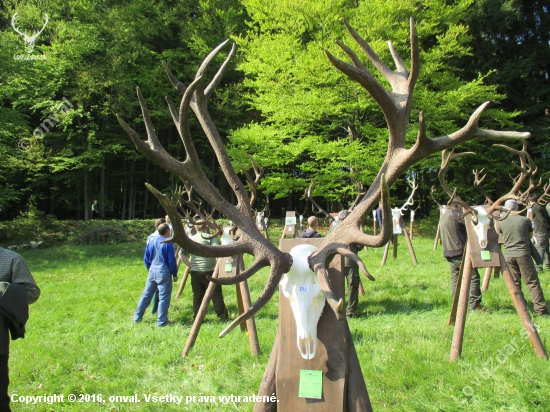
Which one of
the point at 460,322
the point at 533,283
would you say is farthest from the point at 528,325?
the point at 533,283

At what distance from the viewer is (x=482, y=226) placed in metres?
5.23

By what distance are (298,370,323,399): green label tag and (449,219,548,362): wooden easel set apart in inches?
122

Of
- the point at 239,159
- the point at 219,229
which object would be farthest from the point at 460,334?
the point at 239,159

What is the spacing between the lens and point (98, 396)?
14.3ft

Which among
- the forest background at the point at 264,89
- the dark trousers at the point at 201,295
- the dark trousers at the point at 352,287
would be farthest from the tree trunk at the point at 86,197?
the dark trousers at the point at 352,287

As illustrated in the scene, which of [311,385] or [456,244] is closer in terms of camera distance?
[311,385]

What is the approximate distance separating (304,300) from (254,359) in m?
3.10

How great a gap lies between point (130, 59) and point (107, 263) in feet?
46.3

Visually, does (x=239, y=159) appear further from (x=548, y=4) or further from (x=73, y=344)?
(x=548, y=4)

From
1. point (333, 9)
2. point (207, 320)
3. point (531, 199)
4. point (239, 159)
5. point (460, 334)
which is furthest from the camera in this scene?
point (239, 159)

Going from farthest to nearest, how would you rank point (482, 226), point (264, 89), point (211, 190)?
point (264, 89)
point (482, 226)
point (211, 190)

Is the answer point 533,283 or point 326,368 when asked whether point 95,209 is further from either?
point 326,368

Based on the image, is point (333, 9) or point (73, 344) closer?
point (73, 344)

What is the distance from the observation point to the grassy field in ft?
13.4
